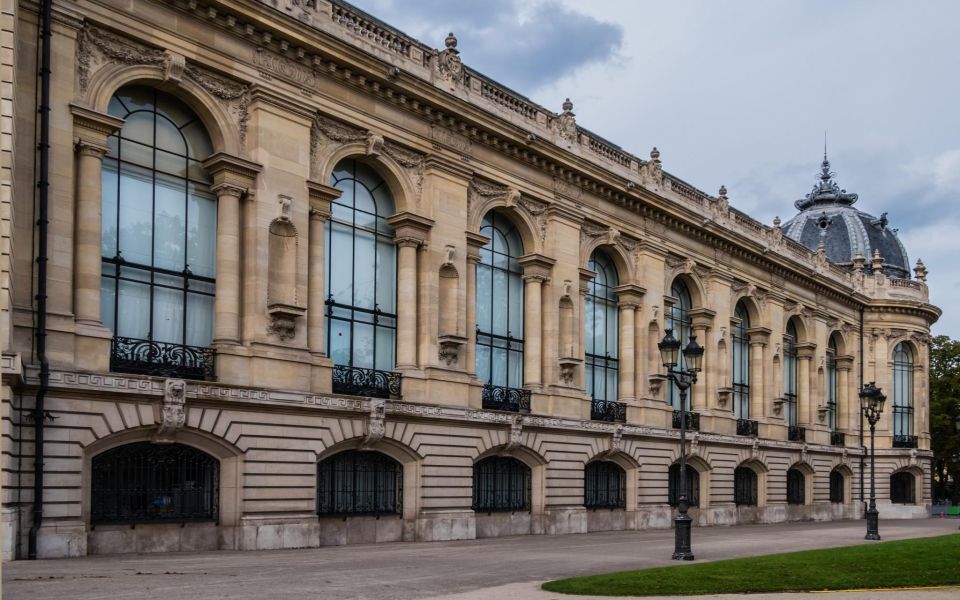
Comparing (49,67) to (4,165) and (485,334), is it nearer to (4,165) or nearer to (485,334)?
(4,165)

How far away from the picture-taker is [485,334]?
36.7 meters

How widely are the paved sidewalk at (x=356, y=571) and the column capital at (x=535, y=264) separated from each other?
10213mm

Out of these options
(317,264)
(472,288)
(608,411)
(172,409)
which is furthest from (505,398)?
(172,409)

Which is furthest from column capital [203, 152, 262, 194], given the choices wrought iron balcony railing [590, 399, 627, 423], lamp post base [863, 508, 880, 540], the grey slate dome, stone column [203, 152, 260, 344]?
the grey slate dome

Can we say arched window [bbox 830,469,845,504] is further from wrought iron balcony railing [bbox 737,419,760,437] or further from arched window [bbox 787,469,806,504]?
wrought iron balcony railing [bbox 737,419,760,437]

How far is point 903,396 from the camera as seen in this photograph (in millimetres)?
72688

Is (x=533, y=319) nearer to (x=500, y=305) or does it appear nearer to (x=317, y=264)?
(x=500, y=305)

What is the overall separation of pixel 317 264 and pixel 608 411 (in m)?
16.3

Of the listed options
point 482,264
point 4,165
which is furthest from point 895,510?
point 4,165

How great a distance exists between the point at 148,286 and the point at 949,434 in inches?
2883

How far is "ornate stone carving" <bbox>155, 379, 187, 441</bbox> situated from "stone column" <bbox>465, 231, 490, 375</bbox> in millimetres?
11755

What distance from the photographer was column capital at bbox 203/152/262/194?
27312 millimetres

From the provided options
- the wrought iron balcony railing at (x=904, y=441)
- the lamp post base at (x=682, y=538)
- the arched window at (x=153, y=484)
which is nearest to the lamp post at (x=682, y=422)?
the lamp post base at (x=682, y=538)

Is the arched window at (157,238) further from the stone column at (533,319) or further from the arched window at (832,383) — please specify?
the arched window at (832,383)
